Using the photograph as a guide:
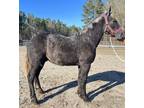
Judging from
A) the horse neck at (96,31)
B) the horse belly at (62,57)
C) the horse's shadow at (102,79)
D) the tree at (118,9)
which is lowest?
the horse's shadow at (102,79)

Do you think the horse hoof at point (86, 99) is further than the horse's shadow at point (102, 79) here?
No

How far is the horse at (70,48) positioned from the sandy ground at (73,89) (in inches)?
5.5

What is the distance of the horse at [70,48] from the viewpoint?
366 centimetres

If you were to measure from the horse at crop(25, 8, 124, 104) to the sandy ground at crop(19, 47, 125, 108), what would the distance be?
0.14 metres

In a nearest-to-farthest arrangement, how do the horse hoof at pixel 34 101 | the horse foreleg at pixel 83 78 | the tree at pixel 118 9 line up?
the horse hoof at pixel 34 101
the horse foreleg at pixel 83 78
the tree at pixel 118 9

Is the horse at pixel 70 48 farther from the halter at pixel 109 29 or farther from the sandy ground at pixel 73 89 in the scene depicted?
the sandy ground at pixel 73 89

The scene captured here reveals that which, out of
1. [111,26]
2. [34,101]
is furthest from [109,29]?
[34,101]

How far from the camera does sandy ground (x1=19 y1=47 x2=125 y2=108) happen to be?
3.67 metres

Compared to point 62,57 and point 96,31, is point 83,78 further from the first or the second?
point 96,31

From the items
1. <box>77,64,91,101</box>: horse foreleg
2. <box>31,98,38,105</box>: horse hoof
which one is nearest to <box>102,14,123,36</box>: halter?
<box>77,64,91,101</box>: horse foreleg

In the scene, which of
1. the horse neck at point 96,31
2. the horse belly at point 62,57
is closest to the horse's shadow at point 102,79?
the horse belly at point 62,57

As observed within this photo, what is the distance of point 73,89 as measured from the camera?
405 centimetres
